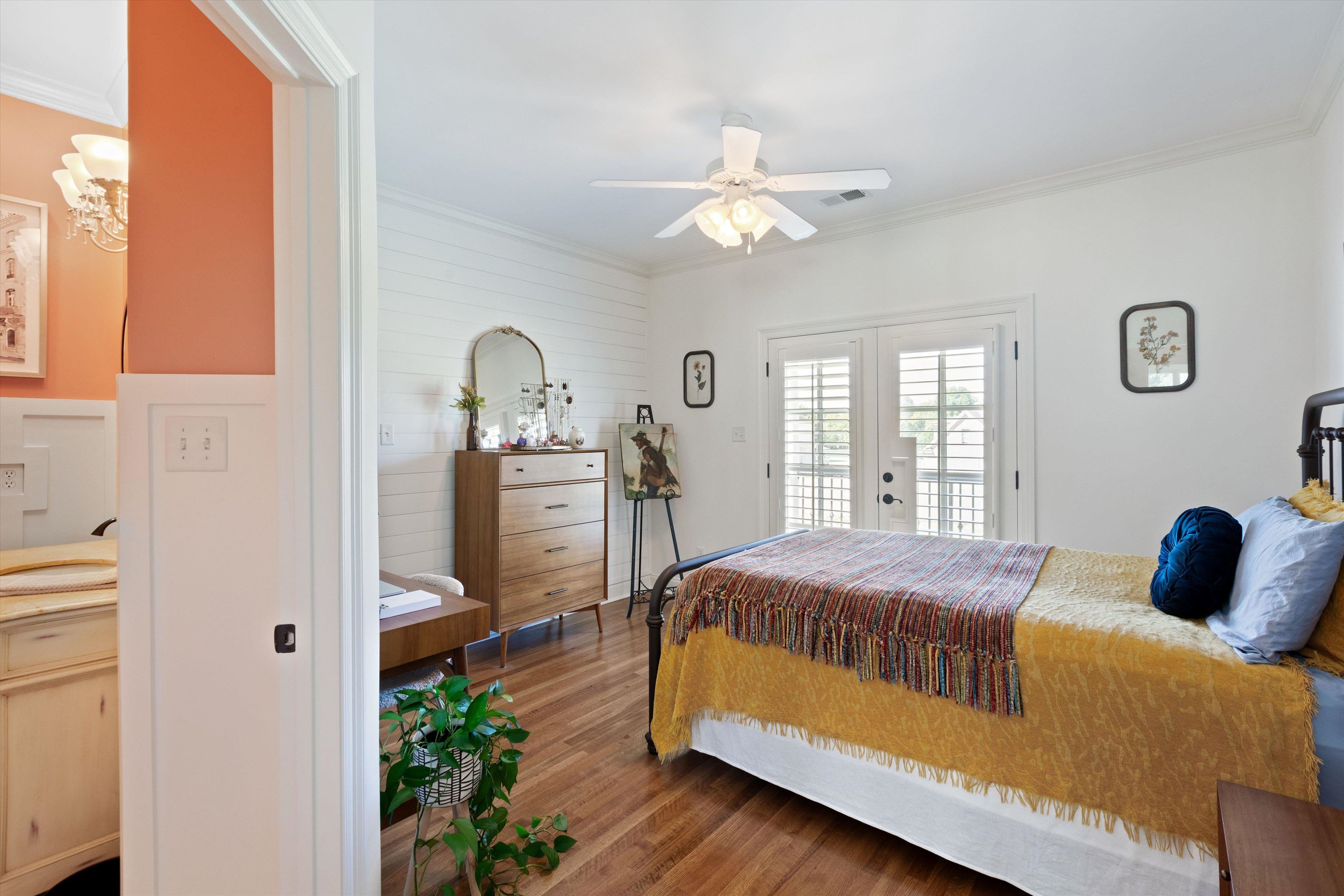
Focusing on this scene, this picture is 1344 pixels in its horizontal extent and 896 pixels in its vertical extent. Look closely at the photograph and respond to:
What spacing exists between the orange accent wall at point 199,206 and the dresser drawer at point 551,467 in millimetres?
2236

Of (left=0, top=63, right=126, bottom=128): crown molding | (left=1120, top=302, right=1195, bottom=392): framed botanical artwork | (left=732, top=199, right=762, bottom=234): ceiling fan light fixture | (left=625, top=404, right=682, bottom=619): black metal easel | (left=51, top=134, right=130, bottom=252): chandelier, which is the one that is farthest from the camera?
(left=625, top=404, right=682, bottom=619): black metal easel

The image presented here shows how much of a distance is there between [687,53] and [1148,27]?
1598 mm

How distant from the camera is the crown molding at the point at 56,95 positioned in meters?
2.29

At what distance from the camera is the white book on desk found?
201 cm

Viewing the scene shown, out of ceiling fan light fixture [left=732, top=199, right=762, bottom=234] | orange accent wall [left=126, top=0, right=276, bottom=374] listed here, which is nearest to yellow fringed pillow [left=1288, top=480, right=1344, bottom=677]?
ceiling fan light fixture [left=732, top=199, right=762, bottom=234]

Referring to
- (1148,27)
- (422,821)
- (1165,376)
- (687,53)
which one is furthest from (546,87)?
(1165,376)

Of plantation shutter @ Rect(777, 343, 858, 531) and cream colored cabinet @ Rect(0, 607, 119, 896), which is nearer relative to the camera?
cream colored cabinet @ Rect(0, 607, 119, 896)

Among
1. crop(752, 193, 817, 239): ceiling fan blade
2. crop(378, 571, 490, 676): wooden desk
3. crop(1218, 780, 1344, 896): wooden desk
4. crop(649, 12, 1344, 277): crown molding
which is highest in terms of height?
crop(649, 12, 1344, 277): crown molding

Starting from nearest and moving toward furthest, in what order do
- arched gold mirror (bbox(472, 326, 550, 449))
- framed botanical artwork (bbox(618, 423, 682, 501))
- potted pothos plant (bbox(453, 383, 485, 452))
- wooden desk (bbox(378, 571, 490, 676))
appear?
A: wooden desk (bbox(378, 571, 490, 676))
potted pothos plant (bbox(453, 383, 485, 452))
arched gold mirror (bbox(472, 326, 550, 449))
framed botanical artwork (bbox(618, 423, 682, 501))

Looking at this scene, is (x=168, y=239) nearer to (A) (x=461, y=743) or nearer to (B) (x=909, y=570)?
(A) (x=461, y=743)

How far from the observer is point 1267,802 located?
1195mm

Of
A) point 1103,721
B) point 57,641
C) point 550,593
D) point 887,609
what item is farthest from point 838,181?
point 57,641

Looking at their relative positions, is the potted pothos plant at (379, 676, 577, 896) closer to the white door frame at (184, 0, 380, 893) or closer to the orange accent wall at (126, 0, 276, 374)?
the white door frame at (184, 0, 380, 893)

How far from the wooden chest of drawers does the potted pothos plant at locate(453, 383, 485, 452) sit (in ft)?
0.34
